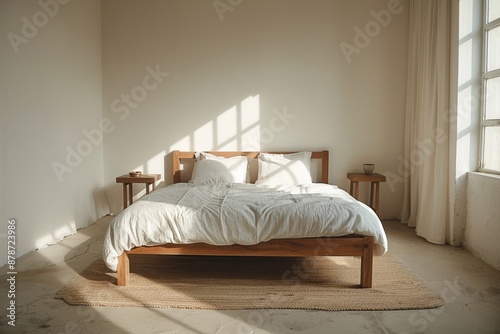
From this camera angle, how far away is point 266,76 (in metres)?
4.46

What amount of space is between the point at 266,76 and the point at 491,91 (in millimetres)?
2305

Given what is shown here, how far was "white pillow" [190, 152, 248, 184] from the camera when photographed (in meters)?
4.06

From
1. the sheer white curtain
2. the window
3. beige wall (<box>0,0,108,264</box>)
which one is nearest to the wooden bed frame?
beige wall (<box>0,0,108,264</box>)

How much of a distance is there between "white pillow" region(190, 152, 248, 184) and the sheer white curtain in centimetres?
191

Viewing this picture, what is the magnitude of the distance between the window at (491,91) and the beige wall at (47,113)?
398cm

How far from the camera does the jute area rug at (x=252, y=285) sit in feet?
7.55

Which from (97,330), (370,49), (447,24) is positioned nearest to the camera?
(97,330)

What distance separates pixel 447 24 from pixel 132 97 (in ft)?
11.5

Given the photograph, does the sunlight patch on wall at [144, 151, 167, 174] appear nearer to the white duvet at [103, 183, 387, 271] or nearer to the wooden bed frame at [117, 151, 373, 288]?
the white duvet at [103, 183, 387, 271]

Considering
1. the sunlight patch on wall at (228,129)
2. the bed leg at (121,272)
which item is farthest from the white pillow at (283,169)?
the bed leg at (121,272)

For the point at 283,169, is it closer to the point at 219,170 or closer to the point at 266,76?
the point at 219,170

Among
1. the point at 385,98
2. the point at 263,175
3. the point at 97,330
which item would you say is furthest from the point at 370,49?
the point at 97,330

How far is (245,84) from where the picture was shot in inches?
176

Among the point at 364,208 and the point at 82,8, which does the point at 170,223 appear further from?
the point at 82,8
